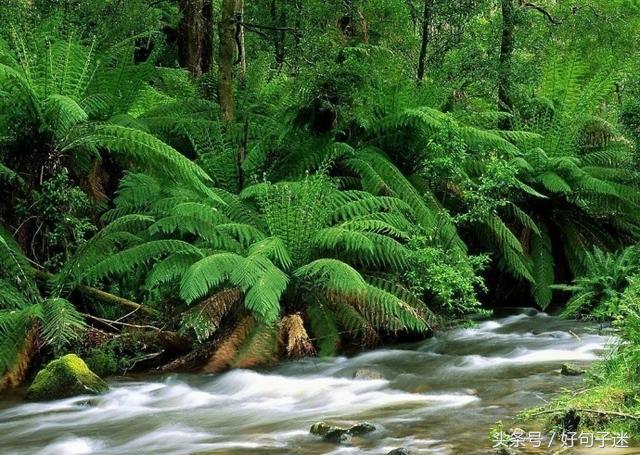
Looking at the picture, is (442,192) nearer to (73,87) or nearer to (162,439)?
(73,87)

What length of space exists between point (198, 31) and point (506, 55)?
433 centimetres

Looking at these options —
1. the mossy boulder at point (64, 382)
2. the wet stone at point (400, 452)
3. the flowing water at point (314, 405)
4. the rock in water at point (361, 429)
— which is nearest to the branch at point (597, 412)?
the flowing water at point (314, 405)

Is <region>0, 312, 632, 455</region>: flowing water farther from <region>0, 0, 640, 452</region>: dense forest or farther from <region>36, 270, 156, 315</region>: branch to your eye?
<region>36, 270, 156, 315</region>: branch

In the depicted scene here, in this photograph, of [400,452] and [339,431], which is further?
[339,431]

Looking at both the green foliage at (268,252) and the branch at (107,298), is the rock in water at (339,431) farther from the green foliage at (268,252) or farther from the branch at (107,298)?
the branch at (107,298)

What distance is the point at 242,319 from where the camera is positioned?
238 inches

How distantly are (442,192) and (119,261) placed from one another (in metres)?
4.06

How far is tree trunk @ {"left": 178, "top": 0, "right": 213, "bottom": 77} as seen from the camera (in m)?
10.3

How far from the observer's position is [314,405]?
497cm

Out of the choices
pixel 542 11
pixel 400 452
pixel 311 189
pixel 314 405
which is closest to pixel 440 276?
pixel 311 189

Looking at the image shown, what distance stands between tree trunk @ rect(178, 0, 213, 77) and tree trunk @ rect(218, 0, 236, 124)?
140cm

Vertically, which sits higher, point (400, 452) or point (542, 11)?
point (542, 11)

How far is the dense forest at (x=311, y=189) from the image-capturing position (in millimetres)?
5941

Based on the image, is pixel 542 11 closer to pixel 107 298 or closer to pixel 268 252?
pixel 268 252
